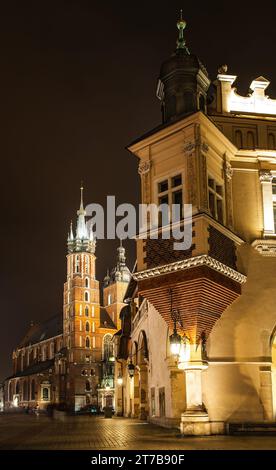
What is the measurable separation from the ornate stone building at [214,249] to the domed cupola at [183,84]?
41 millimetres

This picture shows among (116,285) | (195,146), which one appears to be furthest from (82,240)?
(195,146)

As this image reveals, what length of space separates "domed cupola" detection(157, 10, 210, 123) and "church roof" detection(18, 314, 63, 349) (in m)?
122

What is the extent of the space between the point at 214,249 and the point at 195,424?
5.66 meters

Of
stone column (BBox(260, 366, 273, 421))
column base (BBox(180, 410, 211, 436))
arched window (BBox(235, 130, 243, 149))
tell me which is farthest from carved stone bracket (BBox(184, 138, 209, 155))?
column base (BBox(180, 410, 211, 436))

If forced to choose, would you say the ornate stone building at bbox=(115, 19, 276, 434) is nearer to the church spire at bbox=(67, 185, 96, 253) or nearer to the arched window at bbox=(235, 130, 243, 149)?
the arched window at bbox=(235, 130, 243, 149)

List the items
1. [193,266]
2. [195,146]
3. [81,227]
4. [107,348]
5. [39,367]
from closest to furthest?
1. [193,266]
2. [195,146]
3. [107,348]
4. [81,227]
5. [39,367]

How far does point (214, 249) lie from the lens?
20.5 m

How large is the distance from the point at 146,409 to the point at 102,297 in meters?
126

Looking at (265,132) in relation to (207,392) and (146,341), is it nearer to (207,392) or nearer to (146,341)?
(207,392)

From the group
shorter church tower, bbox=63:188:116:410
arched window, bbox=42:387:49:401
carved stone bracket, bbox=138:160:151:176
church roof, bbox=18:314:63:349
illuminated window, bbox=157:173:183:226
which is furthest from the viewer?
church roof, bbox=18:314:63:349

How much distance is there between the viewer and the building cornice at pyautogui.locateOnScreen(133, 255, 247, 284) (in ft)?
65.1

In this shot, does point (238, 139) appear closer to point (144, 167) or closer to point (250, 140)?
point (250, 140)
